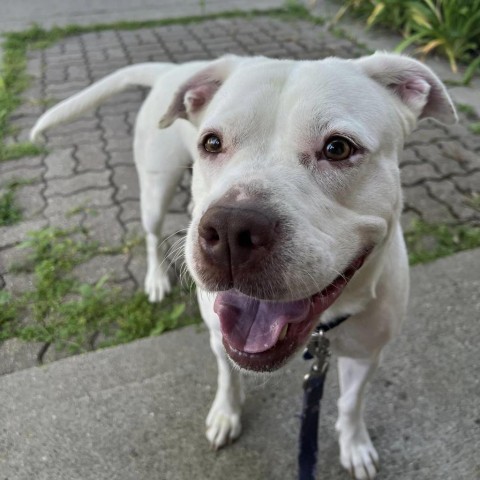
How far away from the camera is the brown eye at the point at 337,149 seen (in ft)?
5.27

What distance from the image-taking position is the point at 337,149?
1611 millimetres

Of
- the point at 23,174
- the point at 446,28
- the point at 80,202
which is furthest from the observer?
the point at 446,28

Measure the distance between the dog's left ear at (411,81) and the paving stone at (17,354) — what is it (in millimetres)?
2329

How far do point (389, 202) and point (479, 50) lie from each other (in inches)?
217

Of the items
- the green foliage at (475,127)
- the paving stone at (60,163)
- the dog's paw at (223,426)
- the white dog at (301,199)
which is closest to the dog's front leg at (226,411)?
the dog's paw at (223,426)

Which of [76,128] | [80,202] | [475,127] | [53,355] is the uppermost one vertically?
[475,127]

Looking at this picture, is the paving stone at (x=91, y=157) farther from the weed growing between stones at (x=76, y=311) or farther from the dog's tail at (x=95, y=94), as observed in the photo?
the dog's tail at (x=95, y=94)

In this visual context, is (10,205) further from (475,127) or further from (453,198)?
(475,127)

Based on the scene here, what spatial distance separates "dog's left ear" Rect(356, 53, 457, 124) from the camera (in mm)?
1854

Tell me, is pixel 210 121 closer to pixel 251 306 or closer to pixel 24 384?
pixel 251 306

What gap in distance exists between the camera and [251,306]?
1688mm

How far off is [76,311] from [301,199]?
2.16 m

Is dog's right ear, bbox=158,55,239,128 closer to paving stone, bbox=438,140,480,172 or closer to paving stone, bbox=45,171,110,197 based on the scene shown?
paving stone, bbox=45,171,110,197

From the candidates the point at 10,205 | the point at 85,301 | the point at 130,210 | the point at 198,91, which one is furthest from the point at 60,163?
the point at 198,91
